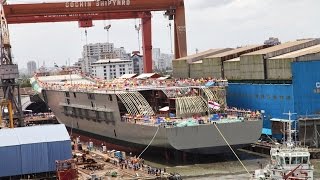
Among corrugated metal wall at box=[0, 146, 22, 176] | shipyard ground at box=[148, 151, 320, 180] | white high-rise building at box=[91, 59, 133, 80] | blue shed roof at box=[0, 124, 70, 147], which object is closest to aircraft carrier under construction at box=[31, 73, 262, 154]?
shipyard ground at box=[148, 151, 320, 180]

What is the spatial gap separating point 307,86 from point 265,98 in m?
4.50

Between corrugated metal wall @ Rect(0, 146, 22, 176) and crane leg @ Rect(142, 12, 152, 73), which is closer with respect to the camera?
corrugated metal wall @ Rect(0, 146, 22, 176)

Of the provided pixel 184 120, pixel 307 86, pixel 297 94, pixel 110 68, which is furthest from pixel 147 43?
pixel 307 86

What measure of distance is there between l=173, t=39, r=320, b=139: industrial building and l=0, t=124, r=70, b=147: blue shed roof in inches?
788

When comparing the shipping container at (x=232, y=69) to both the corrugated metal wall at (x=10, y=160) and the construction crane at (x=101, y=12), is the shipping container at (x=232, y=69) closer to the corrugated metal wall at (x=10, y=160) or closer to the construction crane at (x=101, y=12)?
the construction crane at (x=101, y=12)

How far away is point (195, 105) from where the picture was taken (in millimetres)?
49594

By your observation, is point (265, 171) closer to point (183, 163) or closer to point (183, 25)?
point (183, 163)

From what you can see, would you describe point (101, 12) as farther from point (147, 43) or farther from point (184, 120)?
point (184, 120)

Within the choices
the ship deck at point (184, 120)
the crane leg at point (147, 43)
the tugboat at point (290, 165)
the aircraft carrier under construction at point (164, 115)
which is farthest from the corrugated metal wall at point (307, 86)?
the crane leg at point (147, 43)

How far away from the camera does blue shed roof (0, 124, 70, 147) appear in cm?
3438

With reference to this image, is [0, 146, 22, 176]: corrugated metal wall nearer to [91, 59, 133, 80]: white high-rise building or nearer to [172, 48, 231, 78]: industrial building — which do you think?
[172, 48, 231, 78]: industrial building

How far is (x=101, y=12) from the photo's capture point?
64.6 metres

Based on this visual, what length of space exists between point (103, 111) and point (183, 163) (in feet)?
42.9

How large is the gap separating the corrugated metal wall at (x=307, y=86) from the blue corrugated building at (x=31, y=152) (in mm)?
20924
